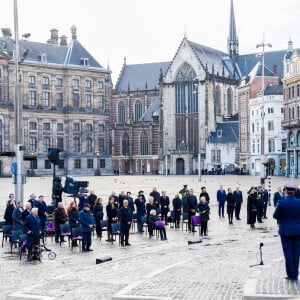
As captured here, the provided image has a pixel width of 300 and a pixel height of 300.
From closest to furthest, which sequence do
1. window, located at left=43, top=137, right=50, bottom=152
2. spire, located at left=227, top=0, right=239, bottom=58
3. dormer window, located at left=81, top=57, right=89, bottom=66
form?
window, located at left=43, top=137, right=50, bottom=152, dormer window, located at left=81, top=57, right=89, bottom=66, spire, located at left=227, top=0, right=239, bottom=58

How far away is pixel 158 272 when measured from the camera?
630 inches

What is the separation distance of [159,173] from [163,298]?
330 feet

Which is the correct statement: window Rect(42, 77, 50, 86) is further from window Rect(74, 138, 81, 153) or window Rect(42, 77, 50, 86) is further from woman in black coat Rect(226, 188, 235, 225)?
woman in black coat Rect(226, 188, 235, 225)

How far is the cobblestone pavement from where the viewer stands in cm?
1330

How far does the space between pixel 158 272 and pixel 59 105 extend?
85.0 m

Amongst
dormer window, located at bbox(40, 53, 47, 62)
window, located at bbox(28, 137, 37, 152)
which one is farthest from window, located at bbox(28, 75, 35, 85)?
window, located at bbox(28, 137, 37, 152)

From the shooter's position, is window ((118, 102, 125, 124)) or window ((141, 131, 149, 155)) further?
window ((118, 102, 125, 124))

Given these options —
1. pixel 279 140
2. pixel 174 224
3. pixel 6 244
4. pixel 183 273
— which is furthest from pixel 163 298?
pixel 279 140

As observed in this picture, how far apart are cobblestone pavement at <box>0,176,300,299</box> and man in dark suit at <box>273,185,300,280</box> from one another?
15.5 inches

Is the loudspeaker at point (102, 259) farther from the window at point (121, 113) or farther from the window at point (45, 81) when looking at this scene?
the window at point (121, 113)

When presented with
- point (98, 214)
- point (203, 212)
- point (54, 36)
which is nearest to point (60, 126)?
point (54, 36)

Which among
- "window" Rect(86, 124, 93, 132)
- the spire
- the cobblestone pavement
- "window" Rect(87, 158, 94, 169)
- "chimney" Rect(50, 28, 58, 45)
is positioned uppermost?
the spire

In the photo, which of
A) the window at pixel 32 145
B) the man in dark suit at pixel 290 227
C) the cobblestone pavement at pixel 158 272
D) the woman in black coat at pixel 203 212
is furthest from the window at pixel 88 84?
the man in dark suit at pixel 290 227

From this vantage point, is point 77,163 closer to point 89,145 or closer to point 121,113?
point 89,145
